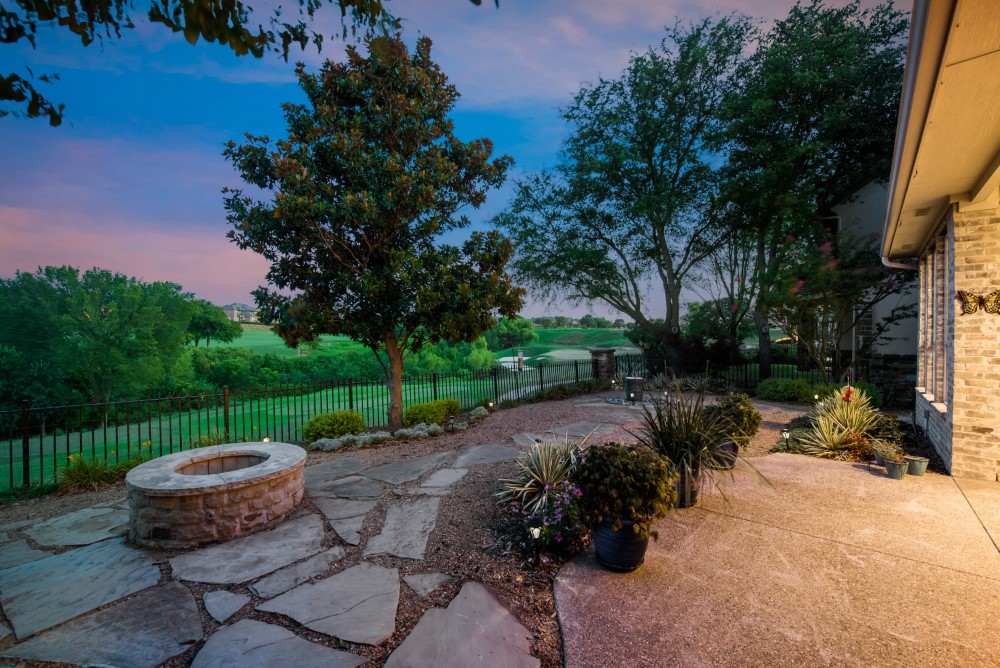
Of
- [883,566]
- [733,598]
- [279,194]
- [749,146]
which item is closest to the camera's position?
[733,598]

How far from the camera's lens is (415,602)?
8.19 feet

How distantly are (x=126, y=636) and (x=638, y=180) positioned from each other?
50.9 ft

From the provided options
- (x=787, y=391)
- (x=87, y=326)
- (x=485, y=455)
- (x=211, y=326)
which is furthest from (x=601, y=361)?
(x=211, y=326)

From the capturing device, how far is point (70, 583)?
277cm

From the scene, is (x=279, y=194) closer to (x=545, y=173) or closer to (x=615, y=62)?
(x=545, y=173)

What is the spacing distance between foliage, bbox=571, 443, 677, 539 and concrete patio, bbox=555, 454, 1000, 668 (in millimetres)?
383

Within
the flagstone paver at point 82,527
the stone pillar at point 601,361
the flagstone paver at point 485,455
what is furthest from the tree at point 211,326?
the flagstone paver at point 485,455

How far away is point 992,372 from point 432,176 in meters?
7.53

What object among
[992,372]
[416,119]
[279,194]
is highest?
[416,119]

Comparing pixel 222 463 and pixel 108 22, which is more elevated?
pixel 108 22

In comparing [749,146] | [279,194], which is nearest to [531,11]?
[279,194]

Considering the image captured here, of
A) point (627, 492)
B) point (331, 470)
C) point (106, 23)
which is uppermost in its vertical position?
point (106, 23)

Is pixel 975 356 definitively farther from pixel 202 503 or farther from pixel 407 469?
pixel 202 503

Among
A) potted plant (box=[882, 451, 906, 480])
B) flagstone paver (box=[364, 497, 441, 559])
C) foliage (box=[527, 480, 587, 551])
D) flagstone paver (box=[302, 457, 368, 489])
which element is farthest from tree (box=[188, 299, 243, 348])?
potted plant (box=[882, 451, 906, 480])
